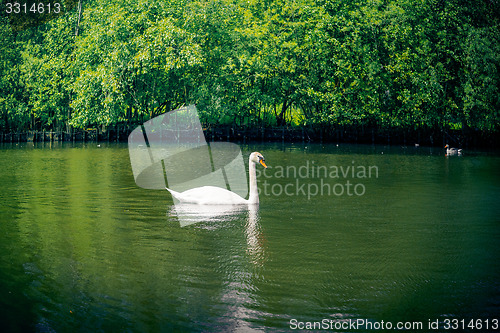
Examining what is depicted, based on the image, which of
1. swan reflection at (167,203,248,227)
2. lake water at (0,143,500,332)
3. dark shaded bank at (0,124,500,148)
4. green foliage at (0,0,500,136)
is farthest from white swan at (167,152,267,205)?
dark shaded bank at (0,124,500,148)

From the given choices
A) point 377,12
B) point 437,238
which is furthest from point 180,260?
point 377,12

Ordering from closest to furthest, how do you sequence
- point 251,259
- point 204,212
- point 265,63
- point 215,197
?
point 251,259 < point 204,212 < point 215,197 < point 265,63

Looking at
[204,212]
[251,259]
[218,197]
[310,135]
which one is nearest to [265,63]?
[310,135]

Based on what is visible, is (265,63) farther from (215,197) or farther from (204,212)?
(204,212)

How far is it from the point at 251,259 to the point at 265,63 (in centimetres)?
3275

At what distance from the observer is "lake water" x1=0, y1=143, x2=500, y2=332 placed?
6328 millimetres

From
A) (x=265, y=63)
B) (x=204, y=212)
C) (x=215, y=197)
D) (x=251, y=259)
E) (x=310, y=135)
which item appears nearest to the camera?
(x=251, y=259)

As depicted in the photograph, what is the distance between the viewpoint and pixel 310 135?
40.0m

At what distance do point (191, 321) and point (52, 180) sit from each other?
1245 cm

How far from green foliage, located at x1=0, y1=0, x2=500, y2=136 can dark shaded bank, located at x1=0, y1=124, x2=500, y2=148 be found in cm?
71

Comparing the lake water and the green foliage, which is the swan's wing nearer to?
the lake water

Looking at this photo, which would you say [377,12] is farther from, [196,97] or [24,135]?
[24,135]

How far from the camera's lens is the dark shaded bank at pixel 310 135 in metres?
36.3

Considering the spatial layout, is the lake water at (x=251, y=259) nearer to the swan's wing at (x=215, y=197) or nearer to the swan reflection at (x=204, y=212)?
the swan reflection at (x=204, y=212)
